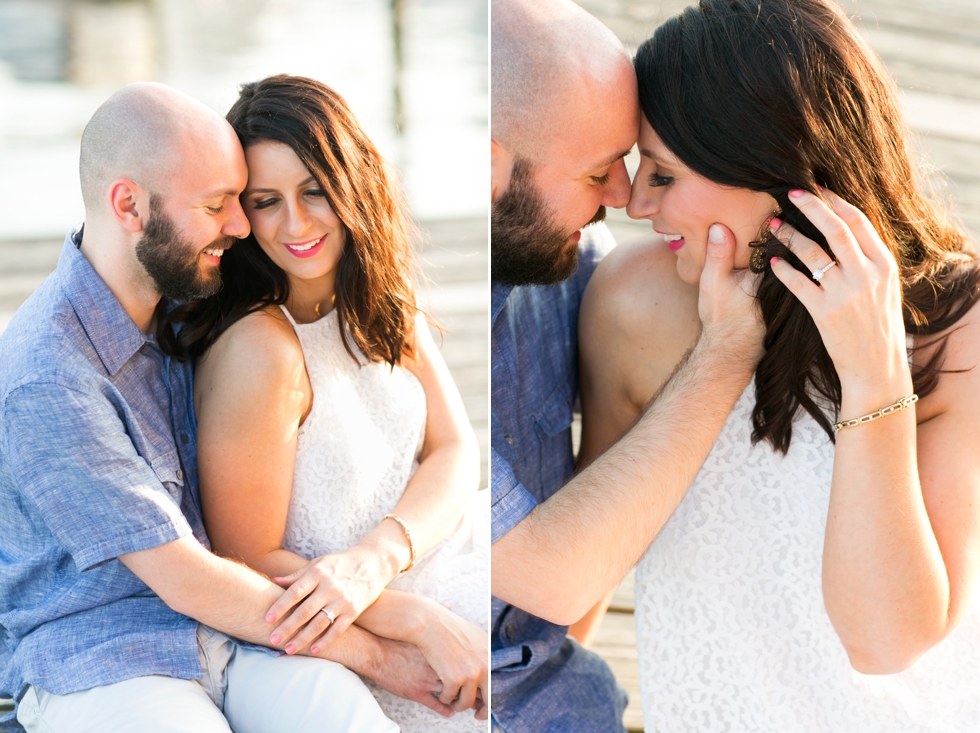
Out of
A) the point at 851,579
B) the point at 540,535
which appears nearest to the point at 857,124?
the point at 851,579

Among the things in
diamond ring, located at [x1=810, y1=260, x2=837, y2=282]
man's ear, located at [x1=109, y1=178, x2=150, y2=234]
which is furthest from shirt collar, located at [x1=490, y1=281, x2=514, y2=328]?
man's ear, located at [x1=109, y1=178, x2=150, y2=234]

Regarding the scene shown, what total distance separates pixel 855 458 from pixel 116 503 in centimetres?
95

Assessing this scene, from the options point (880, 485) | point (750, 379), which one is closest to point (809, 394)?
point (750, 379)

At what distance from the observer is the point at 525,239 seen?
1.38m

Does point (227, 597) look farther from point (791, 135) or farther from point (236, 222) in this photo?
point (791, 135)

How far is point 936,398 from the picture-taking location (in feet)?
4.37

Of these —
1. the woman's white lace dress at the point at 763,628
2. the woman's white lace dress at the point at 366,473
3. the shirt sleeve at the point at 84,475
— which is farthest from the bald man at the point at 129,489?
the woman's white lace dress at the point at 763,628

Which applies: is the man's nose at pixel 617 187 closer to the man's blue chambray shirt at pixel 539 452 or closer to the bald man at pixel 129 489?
the man's blue chambray shirt at pixel 539 452

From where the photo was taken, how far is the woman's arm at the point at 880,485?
118cm

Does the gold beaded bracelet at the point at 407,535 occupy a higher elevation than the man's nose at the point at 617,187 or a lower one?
lower

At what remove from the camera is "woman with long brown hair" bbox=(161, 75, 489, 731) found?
105cm

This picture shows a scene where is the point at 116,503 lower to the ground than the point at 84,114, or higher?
lower

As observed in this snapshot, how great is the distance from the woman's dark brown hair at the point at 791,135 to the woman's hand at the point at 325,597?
65 centimetres

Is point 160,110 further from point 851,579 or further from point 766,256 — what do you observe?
point 851,579
